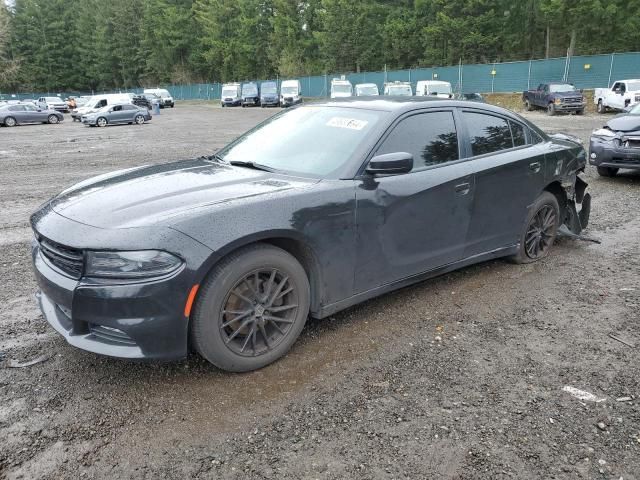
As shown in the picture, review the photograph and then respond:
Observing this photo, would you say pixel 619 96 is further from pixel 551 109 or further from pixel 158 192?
pixel 158 192

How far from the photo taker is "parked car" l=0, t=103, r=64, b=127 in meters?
30.8

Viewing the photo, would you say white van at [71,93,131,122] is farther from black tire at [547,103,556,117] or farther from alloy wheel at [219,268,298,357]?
alloy wheel at [219,268,298,357]

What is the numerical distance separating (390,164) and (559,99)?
28499 mm

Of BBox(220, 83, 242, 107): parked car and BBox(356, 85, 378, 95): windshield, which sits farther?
BBox(220, 83, 242, 107): parked car

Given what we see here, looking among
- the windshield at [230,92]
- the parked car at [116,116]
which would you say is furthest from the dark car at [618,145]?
the windshield at [230,92]

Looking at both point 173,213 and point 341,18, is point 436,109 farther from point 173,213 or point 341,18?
point 341,18

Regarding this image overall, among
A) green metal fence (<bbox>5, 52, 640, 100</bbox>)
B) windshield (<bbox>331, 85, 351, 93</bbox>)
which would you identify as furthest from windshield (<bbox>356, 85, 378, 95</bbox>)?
green metal fence (<bbox>5, 52, 640, 100</bbox>)

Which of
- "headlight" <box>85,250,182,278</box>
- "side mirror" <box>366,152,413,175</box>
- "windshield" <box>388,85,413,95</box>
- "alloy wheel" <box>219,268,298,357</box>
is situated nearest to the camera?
"headlight" <box>85,250,182,278</box>

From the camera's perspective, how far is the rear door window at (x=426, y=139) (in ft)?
12.3

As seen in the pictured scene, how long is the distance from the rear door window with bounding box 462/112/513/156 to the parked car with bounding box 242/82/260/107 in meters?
47.2

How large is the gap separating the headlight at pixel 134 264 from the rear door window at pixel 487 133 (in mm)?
2767

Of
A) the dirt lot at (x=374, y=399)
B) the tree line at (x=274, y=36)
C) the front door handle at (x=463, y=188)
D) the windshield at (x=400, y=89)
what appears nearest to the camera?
the dirt lot at (x=374, y=399)

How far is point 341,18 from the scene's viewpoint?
5775 centimetres

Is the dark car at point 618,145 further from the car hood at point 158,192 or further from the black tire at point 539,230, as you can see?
the car hood at point 158,192
